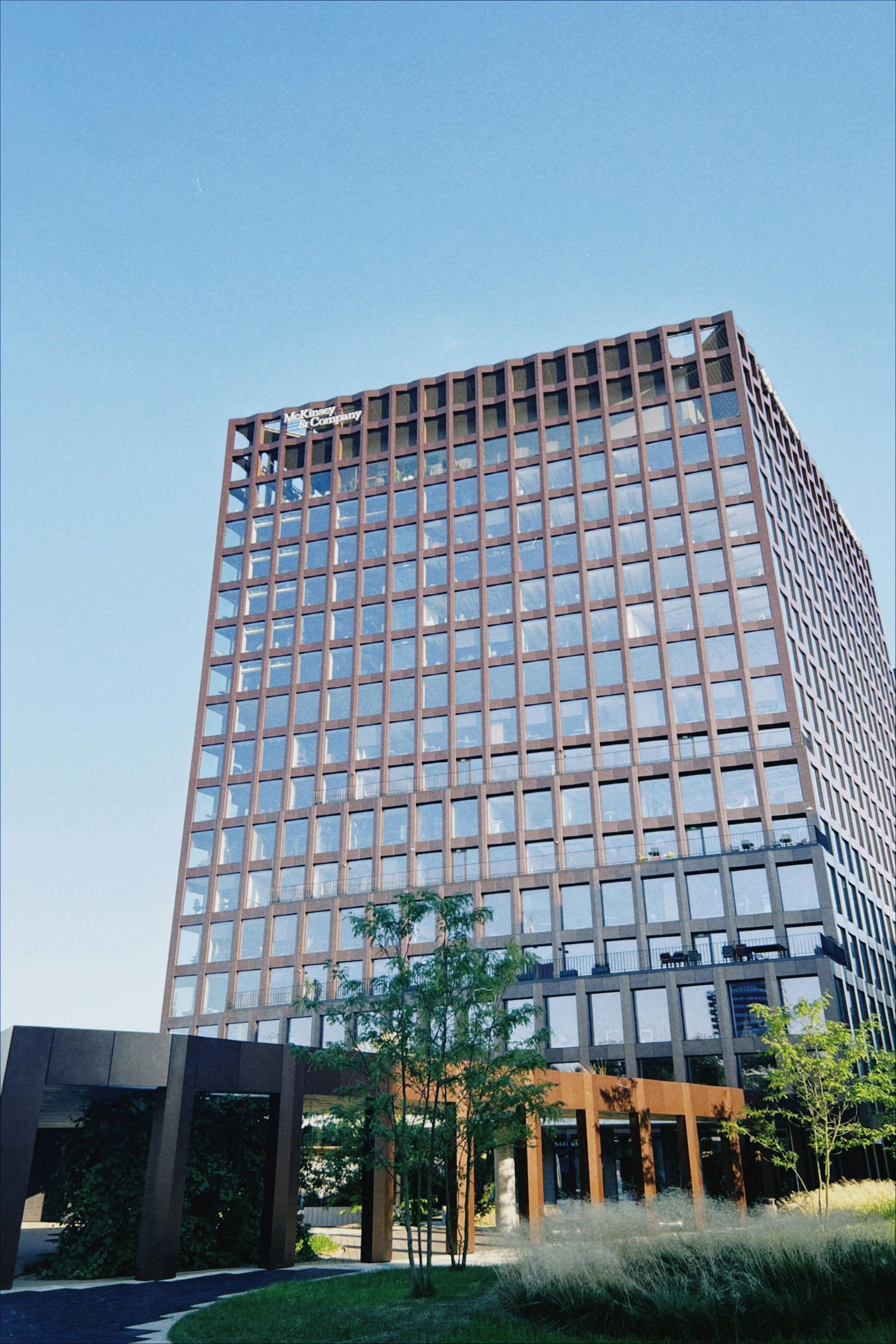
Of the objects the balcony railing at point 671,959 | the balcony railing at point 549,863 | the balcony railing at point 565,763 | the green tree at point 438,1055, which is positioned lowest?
the green tree at point 438,1055

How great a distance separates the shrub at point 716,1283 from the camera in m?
16.6

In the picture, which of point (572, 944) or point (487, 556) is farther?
point (487, 556)

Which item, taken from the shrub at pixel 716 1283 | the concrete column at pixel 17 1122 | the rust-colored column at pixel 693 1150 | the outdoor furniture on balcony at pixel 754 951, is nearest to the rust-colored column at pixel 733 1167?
the rust-colored column at pixel 693 1150

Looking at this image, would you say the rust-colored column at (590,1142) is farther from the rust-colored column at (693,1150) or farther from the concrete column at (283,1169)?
the concrete column at (283,1169)

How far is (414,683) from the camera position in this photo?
7069 centimetres

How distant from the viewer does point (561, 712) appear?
66062mm

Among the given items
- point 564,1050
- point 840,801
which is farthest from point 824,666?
point 564,1050

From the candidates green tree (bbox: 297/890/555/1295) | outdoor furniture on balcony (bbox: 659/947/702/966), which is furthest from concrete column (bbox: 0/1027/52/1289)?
outdoor furniture on balcony (bbox: 659/947/702/966)

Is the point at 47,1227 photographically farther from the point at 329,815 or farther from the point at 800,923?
the point at 800,923

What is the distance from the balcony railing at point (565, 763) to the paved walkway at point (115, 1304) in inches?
1545

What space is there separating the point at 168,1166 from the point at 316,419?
6623 cm

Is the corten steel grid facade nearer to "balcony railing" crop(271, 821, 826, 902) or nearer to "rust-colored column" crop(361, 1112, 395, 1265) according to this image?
"balcony railing" crop(271, 821, 826, 902)

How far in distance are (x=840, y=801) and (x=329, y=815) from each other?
33592mm

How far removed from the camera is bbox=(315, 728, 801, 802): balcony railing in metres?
60.7
